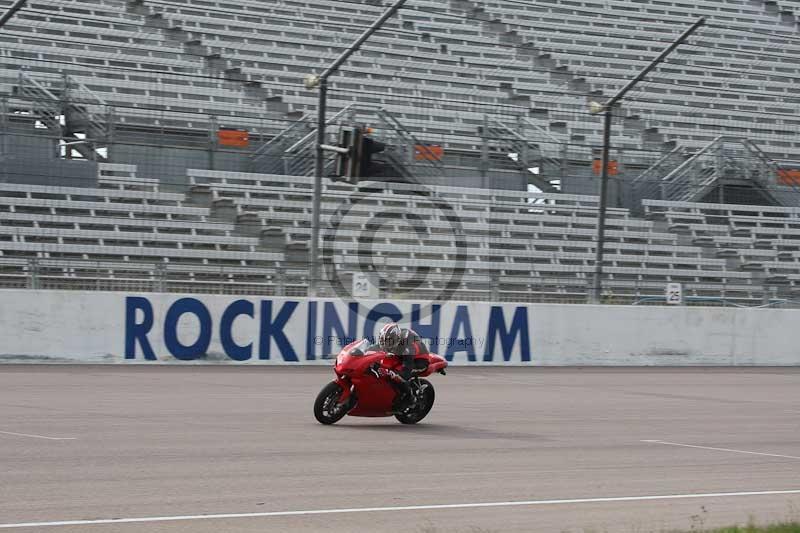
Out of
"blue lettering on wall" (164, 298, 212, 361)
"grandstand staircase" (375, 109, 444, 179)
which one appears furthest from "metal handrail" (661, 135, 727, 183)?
"blue lettering on wall" (164, 298, 212, 361)

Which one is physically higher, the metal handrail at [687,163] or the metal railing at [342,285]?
the metal handrail at [687,163]

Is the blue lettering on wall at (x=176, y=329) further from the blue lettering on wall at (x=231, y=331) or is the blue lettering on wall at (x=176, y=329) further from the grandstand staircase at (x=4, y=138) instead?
the grandstand staircase at (x=4, y=138)

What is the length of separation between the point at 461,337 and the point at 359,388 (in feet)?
33.0

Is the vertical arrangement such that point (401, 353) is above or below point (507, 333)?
above

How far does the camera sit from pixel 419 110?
88.3ft

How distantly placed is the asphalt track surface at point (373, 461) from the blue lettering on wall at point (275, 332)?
331 cm

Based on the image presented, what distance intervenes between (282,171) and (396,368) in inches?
461

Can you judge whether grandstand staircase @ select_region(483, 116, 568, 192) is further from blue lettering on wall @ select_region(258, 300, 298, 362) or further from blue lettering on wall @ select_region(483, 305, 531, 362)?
blue lettering on wall @ select_region(258, 300, 298, 362)

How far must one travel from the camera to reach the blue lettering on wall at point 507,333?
70.8ft

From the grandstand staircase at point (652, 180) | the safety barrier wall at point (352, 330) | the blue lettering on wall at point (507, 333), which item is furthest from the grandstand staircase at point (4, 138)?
the grandstand staircase at point (652, 180)

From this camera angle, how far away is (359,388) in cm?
1144

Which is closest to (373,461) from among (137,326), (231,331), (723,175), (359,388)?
(359,388)

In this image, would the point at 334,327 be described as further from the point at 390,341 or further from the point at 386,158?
the point at 390,341

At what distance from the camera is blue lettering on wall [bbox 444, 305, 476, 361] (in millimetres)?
21250
